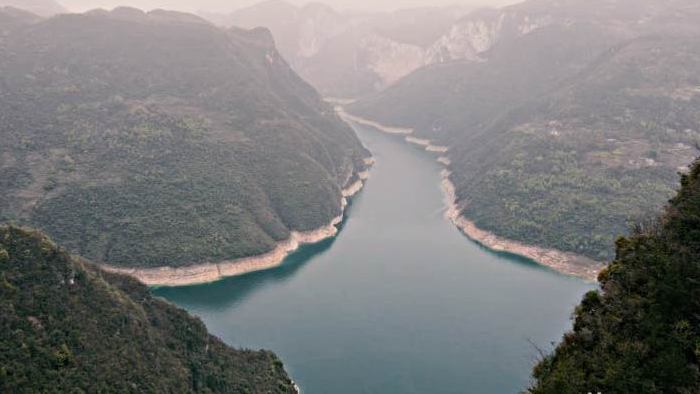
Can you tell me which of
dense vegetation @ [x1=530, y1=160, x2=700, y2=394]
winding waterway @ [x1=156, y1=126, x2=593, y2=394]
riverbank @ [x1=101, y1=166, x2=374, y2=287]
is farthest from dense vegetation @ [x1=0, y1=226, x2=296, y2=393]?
riverbank @ [x1=101, y1=166, x2=374, y2=287]

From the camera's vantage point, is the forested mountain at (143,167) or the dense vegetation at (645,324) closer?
the dense vegetation at (645,324)

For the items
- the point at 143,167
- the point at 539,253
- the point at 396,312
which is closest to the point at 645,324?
the point at 396,312

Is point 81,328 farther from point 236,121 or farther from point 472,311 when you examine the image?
point 236,121

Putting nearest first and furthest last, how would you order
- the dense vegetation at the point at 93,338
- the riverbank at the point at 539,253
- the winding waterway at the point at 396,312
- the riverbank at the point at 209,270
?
the dense vegetation at the point at 93,338
the winding waterway at the point at 396,312
the riverbank at the point at 209,270
the riverbank at the point at 539,253

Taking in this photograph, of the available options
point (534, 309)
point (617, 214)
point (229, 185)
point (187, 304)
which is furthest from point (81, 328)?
point (617, 214)

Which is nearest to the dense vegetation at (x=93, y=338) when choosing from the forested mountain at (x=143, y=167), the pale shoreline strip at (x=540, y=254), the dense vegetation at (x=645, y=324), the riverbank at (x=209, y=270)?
the dense vegetation at (x=645, y=324)

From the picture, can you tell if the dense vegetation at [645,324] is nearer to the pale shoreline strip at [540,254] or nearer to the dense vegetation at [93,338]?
the dense vegetation at [93,338]
